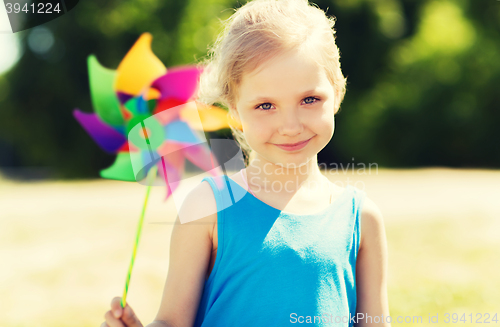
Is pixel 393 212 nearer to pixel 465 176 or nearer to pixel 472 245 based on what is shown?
pixel 472 245

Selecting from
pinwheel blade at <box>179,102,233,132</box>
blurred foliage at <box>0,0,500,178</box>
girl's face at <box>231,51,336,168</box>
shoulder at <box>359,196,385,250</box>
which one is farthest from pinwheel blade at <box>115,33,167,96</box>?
blurred foliage at <box>0,0,500,178</box>

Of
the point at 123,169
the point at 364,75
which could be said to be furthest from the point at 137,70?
the point at 364,75

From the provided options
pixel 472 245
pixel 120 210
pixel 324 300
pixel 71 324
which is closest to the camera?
pixel 324 300

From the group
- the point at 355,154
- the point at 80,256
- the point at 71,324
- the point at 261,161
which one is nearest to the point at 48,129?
the point at 355,154

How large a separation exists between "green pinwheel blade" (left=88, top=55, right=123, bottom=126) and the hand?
418 millimetres

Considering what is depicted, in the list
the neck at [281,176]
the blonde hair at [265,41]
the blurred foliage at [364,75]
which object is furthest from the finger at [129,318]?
the blurred foliage at [364,75]

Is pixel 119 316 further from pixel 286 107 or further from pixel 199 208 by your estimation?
pixel 286 107

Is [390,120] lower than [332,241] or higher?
higher

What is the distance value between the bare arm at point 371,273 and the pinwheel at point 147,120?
1.30 feet

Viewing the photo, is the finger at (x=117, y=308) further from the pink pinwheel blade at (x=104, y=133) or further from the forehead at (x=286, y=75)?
the forehead at (x=286, y=75)

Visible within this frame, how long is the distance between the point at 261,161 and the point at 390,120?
→ 9.67m

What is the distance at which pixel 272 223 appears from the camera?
110 cm

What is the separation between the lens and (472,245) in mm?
3424

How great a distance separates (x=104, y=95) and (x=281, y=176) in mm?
462
